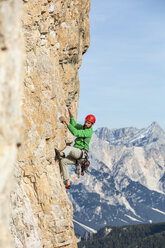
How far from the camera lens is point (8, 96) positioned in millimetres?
5258

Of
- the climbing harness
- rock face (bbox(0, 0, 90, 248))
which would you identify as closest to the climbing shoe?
rock face (bbox(0, 0, 90, 248))

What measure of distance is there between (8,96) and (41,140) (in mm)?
15909

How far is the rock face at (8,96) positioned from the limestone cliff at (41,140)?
12669 millimetres

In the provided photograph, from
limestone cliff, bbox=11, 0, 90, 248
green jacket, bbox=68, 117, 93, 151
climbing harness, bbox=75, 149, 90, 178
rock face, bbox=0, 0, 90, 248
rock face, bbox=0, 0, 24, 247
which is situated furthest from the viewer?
climbing harness, bbox=75, 149, 90, 178

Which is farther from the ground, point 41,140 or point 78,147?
point 41,140

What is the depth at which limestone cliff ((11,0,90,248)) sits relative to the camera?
19.7 m

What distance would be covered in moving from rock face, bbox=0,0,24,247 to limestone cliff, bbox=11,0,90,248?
41.6 ft

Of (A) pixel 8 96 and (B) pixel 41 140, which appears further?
(B) pixel 41 140

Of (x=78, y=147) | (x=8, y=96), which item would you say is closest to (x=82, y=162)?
(x=78, y=147)

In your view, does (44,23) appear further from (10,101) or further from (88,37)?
(10,101)

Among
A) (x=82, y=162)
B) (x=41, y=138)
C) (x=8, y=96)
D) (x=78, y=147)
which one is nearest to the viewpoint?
(x=8, y=96)

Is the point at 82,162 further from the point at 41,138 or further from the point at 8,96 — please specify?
the point at 8,96

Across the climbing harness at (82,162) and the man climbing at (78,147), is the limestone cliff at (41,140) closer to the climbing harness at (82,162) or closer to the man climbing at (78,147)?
the man climbing at (78,147)

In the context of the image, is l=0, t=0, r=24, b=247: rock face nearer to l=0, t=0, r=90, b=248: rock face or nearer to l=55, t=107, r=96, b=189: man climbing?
l=0, t=0, r=90, b=248: rock face
